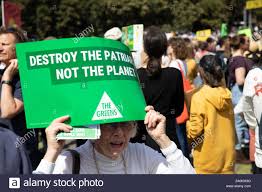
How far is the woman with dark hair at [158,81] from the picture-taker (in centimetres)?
450

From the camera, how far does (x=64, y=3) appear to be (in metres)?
39.9

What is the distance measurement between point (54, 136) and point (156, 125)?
18.8 inches

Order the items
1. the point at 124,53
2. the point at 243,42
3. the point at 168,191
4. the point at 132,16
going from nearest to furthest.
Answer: the point at 168,191 → the point at 124,53 → the point at 243,42 → the point at 132,16

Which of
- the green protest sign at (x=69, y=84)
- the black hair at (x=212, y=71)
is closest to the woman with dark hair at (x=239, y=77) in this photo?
the black hair at (x=212, y=71)

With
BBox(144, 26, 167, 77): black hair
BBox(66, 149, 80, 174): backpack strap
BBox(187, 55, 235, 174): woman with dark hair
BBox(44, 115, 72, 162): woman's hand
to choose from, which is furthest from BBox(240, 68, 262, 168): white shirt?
BBox(44, 115, 72, 162): woman's hand

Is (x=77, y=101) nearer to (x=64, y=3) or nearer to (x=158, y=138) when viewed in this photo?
(x=158, y=138)

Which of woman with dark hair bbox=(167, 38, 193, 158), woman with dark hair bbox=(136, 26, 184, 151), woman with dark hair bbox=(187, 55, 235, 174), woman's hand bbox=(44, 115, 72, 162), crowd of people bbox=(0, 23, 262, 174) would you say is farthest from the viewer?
woman with dark hair bbox=(167, 38, 193, 158)

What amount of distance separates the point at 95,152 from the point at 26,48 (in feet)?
1.92

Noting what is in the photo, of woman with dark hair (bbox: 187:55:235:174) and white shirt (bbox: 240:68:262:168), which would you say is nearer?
white shirt (bbox: 240:68:262:168)

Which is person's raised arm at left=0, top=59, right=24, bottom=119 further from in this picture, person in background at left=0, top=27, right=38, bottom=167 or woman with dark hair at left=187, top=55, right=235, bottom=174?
woman with dark hair at left=187, top=55, right=235, bottom=174

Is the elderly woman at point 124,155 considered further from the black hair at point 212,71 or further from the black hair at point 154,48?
the black hair at point 212,71

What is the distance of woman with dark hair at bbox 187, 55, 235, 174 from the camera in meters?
4.73

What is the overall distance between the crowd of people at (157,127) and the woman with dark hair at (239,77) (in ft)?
3.06

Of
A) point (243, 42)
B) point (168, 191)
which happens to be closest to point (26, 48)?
point (168, 191)
